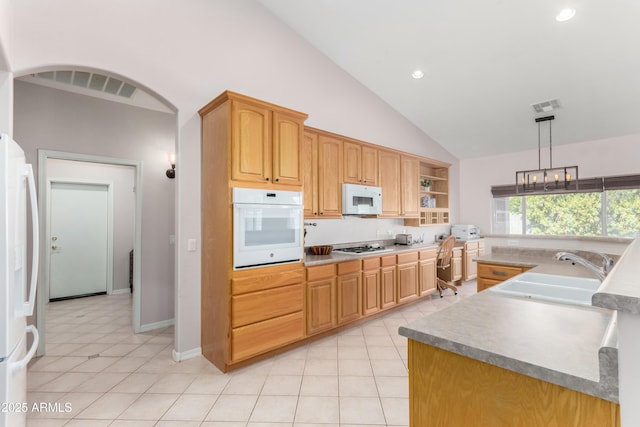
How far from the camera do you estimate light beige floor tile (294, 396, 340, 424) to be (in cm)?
195

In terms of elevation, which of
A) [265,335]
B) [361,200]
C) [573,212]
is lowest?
[265,335]

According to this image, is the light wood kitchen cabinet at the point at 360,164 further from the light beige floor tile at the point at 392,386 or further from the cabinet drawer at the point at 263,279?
the light beige floor tile at the point at 392,386

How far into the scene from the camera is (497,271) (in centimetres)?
263

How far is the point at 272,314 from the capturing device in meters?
2.72

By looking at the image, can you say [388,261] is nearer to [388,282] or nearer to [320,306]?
[388,282]

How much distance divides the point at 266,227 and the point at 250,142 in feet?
2.54

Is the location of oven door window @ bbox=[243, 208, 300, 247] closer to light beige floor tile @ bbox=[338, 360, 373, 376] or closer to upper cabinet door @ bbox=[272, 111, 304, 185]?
upper cabinet door @ bbox=[272, 111, 304, 185]

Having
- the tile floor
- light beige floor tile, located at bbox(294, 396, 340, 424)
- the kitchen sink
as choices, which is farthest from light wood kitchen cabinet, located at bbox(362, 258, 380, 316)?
the kitchen sink

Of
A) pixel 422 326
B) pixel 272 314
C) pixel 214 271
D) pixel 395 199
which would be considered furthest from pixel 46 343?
pixel 395 199

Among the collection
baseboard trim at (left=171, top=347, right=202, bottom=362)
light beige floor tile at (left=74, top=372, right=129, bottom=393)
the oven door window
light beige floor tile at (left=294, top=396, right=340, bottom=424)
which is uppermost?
the oven door window

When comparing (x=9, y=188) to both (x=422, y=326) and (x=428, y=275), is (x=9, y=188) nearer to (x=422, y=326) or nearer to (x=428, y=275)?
(x=422, y=326)

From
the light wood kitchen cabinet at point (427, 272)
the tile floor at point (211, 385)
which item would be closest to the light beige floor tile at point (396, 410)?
the tile floor at point (211, 385)

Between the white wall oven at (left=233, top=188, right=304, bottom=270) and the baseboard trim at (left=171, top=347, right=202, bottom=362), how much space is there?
1044mm

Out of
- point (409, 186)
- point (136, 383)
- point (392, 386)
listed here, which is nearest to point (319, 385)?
point (392, 386)
